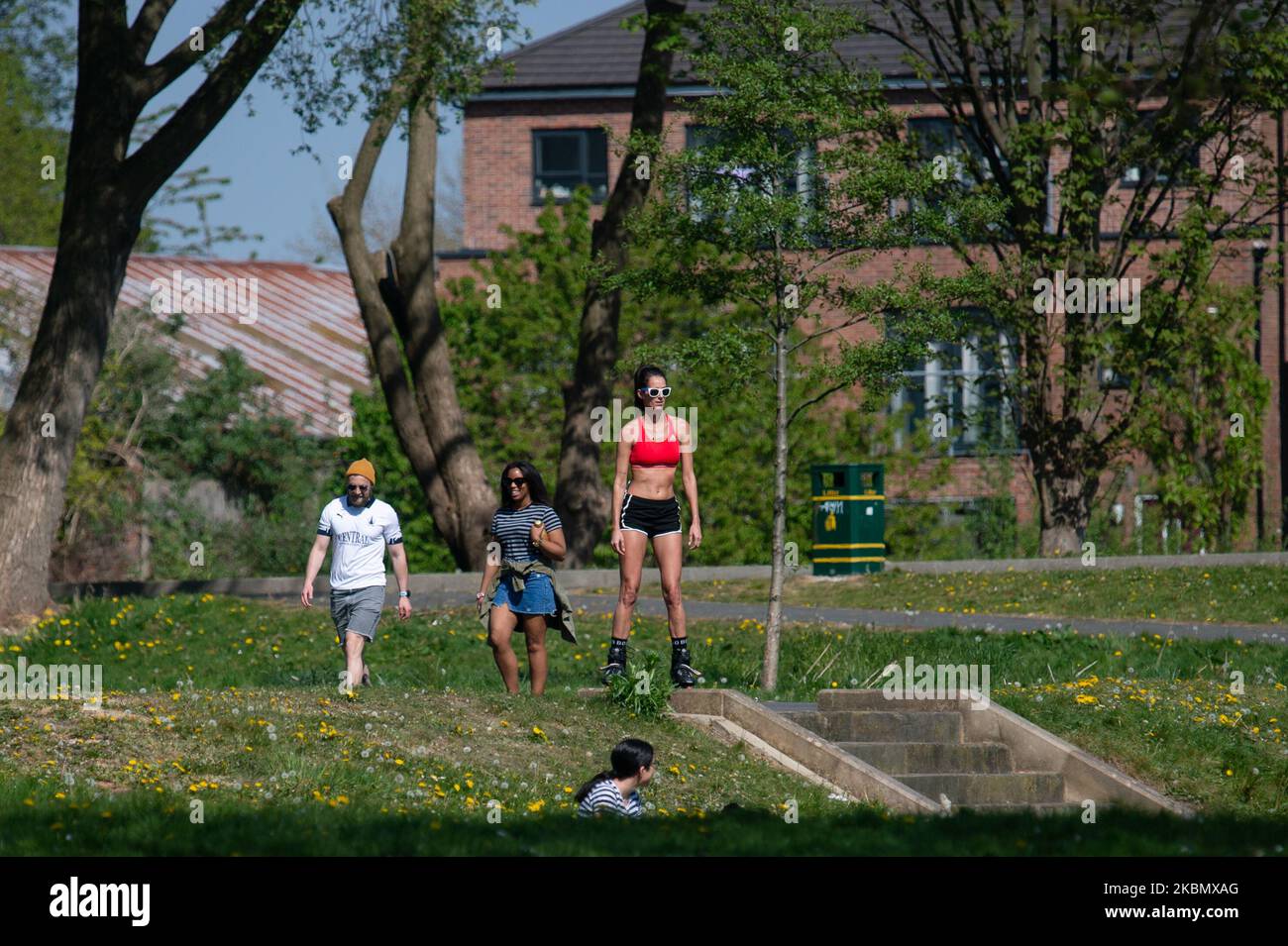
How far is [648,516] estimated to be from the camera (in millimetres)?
11953

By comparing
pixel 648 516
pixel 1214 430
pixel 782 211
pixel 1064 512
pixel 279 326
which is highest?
pixel 279 326

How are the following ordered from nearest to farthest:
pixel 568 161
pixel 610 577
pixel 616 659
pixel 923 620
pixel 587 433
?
pixel 616 659 → pixel 923 620 → pixel 610 577 → pixel 587 433 → pixel 568 161

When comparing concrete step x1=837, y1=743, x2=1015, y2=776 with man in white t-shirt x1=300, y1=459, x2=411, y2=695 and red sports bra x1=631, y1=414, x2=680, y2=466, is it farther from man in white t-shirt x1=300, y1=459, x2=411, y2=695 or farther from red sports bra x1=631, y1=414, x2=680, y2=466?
man in white t-shirt x1=300, y1=459, x2=411, y2=695

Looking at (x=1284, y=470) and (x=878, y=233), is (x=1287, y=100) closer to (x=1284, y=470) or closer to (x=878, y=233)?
(x=878, y=233)

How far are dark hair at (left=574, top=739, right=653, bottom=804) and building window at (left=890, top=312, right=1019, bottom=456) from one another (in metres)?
11.1

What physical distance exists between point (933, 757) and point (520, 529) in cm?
312

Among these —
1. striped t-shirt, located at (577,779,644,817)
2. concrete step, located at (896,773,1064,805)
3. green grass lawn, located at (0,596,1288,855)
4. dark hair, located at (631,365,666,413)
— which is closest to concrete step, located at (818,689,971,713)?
green grass lawn, located at (0,596,1288,855)

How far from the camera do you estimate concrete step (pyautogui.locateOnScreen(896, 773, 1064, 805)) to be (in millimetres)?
11078

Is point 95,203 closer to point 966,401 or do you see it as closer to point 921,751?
point 921,751

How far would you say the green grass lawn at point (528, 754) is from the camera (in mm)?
7602

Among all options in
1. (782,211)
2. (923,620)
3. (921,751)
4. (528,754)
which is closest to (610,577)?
(923,620)

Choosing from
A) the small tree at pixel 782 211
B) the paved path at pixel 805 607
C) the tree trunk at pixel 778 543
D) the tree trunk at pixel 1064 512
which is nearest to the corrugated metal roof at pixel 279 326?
the paved path at pixel 805 607

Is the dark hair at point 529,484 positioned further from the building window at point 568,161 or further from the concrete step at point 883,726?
the building window at point 568,161

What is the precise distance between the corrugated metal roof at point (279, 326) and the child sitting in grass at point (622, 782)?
2328 cm
